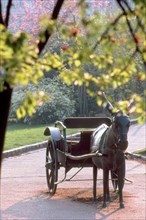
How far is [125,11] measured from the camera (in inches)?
198

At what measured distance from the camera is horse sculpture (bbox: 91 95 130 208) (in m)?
12.9

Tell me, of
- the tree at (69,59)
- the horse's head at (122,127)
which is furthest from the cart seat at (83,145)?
the tree at (69,59)

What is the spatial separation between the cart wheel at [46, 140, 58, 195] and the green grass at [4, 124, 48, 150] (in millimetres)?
7379

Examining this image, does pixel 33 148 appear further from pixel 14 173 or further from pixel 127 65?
pixel 127 65

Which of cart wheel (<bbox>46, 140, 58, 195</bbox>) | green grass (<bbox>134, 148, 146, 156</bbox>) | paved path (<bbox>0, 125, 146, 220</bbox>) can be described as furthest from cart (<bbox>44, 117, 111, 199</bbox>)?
green grass (<bbox>134, 148, 146, 156</bbox>)

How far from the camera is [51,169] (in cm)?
1508

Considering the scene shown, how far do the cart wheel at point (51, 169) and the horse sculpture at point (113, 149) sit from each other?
3.26 ft

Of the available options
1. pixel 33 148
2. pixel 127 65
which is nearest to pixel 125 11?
pixel 127 65

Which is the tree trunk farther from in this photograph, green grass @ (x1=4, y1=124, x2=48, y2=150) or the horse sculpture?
green grass @ (x1=4, y1=124, x2=48, y2=150)

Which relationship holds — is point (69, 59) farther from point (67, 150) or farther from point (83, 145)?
point (83, 145)

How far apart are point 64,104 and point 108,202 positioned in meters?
19.1

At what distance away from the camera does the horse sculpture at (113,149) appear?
1292cm

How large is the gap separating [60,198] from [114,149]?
4.74 feet

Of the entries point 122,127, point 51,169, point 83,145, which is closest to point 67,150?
point 83,145
